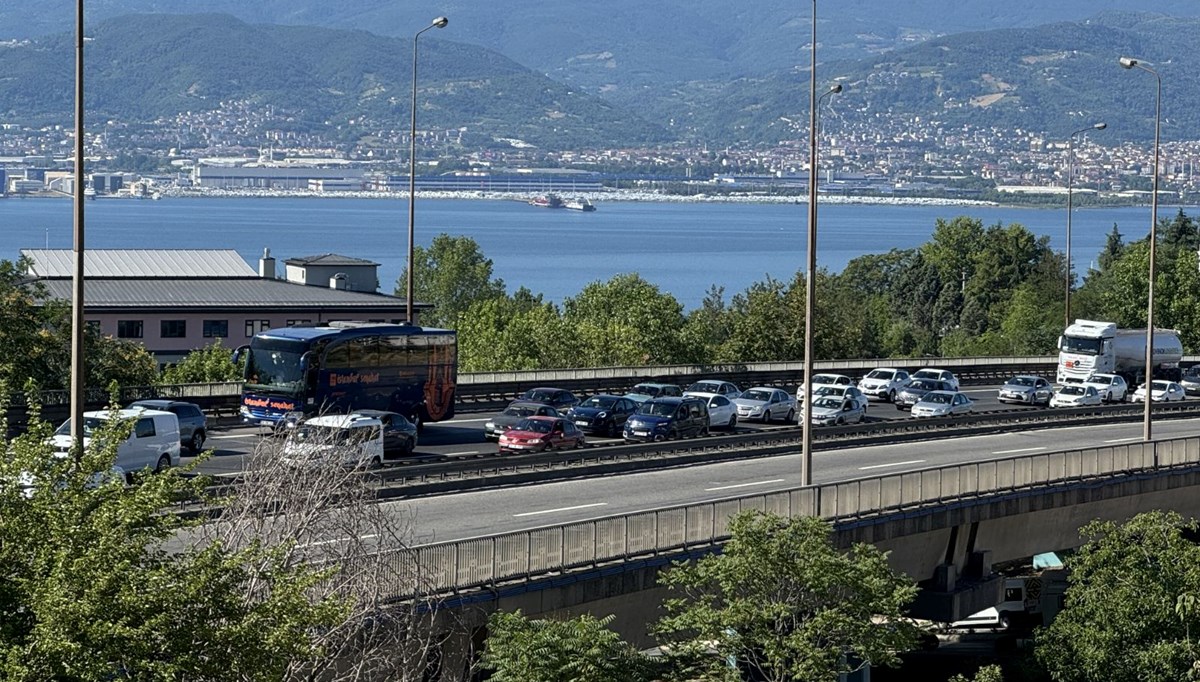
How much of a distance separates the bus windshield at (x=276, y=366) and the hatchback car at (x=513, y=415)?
494 cm

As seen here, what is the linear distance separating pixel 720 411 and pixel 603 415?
4641mm

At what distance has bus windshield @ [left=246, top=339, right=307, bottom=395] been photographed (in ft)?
141

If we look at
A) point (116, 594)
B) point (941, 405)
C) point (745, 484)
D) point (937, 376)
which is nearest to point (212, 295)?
point (937, 376)

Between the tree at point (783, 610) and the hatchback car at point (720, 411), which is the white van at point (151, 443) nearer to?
the tree at point (783, 610)

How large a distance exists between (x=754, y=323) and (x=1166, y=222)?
200ft

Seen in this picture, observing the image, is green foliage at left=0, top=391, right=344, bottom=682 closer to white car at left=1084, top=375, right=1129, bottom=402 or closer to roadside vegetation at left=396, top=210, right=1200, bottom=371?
white car at left=1084, top=375, right=1129, bottom=402

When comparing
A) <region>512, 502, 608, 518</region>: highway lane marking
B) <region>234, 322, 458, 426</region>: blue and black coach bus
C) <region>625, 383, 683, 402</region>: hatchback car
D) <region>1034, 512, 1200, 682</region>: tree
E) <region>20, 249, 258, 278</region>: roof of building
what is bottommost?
<region>1034, 512, 1200, 682</region>: tree

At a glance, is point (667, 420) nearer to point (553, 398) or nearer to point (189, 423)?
point (553, 398)

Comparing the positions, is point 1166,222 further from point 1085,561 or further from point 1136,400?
point 1085,561

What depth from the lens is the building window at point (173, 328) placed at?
8369 cm

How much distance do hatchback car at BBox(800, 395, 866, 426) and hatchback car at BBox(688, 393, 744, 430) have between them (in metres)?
2.35

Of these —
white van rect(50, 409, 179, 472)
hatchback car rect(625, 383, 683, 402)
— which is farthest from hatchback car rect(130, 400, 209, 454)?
hatchback car rect(625, 383, 683, 402)

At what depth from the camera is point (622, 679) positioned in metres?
23.5

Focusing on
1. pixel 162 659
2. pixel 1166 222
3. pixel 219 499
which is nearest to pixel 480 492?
pixel 219 499
